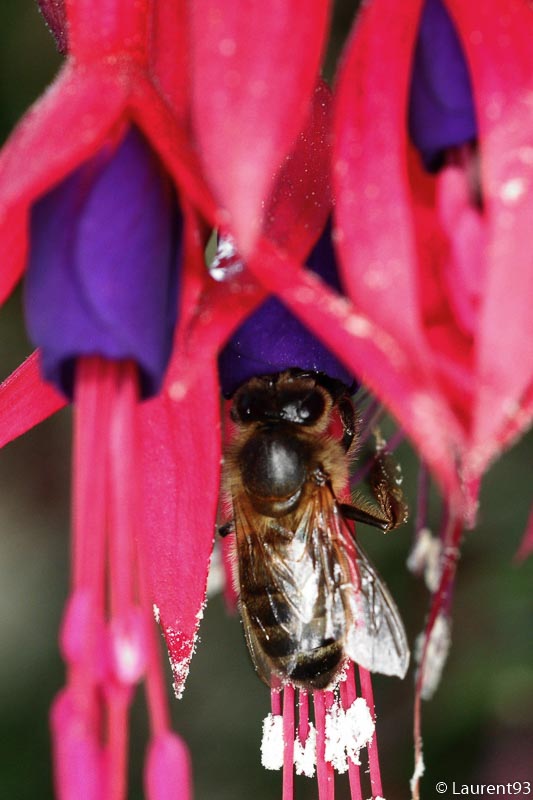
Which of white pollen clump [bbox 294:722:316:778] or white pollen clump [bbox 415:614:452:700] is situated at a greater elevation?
white pollen clump [bbox 294:722:316:778]

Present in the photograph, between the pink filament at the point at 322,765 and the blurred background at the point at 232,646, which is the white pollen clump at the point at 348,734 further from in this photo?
the blurred background at the point at 232,646

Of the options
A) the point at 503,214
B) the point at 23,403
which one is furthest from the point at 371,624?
the point at 503,214

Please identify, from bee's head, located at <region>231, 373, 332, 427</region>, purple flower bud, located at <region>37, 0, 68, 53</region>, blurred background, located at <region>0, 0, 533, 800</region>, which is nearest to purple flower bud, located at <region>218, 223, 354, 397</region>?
bee's head, located at <region>231, 373, 332, 427</region>

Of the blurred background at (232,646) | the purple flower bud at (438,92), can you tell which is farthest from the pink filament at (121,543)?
the blurred background at (232,646)

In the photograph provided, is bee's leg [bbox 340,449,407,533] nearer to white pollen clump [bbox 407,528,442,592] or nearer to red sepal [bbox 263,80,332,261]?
white pollen clump [bbox 407,528,442,592]

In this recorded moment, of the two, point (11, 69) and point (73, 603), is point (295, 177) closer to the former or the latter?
Answer: point (73, 603)
